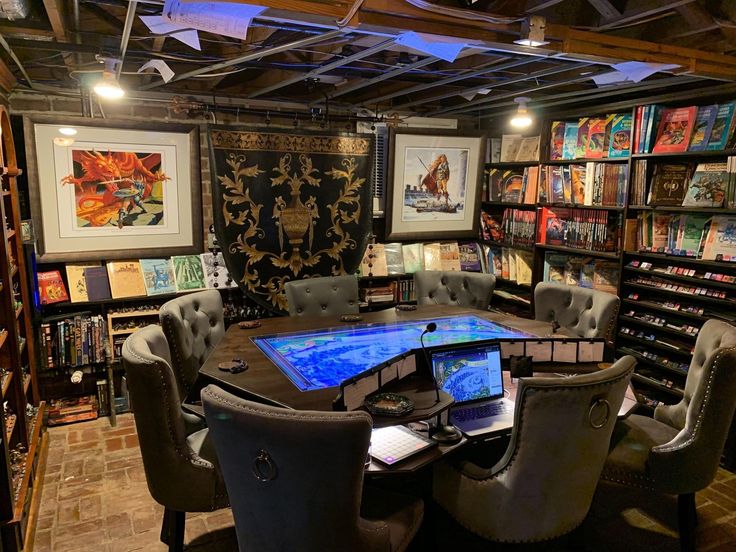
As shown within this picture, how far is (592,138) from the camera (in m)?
4.03

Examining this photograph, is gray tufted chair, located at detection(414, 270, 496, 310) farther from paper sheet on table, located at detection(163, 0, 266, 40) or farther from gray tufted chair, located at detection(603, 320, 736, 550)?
paper sheet on table, located at detection(163, 0, 266, 40)

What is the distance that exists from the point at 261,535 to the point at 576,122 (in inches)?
150

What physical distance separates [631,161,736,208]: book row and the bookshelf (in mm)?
3807

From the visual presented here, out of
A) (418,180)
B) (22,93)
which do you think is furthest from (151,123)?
(418,180)

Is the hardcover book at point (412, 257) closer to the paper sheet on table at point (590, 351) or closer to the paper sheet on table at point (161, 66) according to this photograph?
the paper sheet on table at point (590, 351)

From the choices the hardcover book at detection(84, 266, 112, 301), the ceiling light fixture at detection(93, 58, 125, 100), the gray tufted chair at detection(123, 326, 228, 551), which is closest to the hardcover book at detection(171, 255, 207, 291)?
the hardcover book at detection(84, 266, 112, 301)

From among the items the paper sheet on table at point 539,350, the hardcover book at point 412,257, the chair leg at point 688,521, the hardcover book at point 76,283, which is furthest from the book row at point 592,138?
the hardcover book at point 76,283

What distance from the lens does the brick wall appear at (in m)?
3.64

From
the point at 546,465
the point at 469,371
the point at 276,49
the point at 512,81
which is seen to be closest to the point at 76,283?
the point at 276,49

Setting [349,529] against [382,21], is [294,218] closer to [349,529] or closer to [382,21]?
[382,21]

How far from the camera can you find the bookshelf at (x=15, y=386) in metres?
2.28

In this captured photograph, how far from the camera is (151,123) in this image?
3820 mm

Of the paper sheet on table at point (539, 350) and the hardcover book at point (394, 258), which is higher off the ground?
the hardcover book at point (394, 258)

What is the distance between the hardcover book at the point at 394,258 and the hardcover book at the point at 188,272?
5.11 ft
